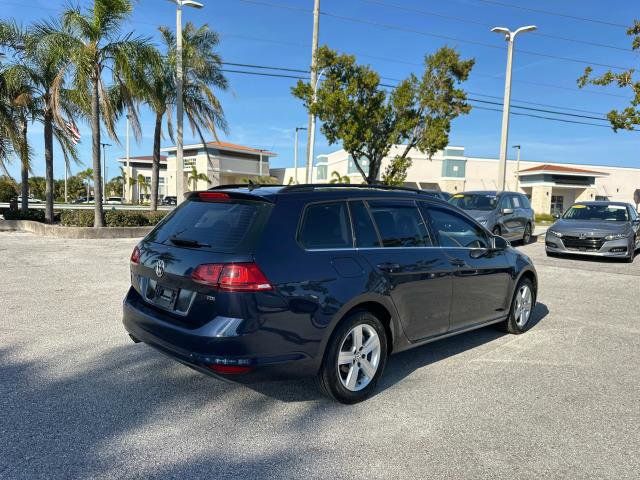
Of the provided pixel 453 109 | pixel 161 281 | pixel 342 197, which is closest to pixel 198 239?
pixel 161 281

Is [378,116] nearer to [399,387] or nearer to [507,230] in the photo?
[507,230]

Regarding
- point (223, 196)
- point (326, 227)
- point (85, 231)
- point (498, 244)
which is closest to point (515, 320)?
point (498, 244)

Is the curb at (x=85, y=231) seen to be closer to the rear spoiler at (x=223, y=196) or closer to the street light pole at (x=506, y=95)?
the rear spoiler at (x=223, y=196)

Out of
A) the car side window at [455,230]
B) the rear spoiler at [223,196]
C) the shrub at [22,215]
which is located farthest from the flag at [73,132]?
the car side window at [455,230]

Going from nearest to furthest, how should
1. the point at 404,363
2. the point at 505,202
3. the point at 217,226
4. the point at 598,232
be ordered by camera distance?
the point at 217,226, the point at 404,363, the point at 598,232, the point at 505,202

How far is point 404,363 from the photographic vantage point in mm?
4727

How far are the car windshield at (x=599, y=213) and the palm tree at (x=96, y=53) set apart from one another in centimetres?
1295

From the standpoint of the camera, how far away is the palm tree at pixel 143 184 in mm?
69719

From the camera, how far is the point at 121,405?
3.71 metres

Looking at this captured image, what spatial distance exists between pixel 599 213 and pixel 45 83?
57.1ft

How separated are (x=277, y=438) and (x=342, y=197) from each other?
1.82 m

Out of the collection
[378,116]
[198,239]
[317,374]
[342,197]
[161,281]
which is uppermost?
[378,116]

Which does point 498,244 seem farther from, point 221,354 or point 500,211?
point 500,211

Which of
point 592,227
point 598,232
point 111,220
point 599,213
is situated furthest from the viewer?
point 111,220
